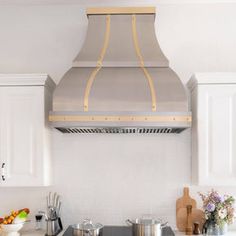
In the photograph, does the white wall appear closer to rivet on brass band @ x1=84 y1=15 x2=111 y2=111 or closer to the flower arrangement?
the flower arrangement

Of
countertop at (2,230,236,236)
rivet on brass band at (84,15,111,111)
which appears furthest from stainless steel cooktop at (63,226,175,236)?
rivet on brass band at (84,15,111,111)

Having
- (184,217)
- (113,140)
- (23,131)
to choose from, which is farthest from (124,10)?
(184,217)

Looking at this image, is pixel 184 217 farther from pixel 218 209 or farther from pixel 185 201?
pixel 218 209

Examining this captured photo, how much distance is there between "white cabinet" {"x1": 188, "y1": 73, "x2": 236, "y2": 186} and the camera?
2.84 metres

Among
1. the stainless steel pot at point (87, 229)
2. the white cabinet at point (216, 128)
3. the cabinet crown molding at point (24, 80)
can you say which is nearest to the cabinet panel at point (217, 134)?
the white cabinet at point (216, 128)

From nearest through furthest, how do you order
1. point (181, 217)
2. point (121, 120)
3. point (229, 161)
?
point (121, 120), point (229, 161), point (181, 217)

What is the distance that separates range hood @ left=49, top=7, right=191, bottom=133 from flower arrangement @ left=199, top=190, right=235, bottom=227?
70 cm

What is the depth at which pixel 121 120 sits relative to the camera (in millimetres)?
2611

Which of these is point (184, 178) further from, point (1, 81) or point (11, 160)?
point (1, 81)

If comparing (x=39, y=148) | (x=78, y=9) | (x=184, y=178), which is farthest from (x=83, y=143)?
(x=78, y=9)

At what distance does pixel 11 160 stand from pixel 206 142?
4.90ft

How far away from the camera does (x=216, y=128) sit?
2.84 m

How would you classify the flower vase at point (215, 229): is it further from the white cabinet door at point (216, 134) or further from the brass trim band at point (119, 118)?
the brass trim band at point (119, 118)

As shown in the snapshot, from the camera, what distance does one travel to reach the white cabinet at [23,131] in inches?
115
